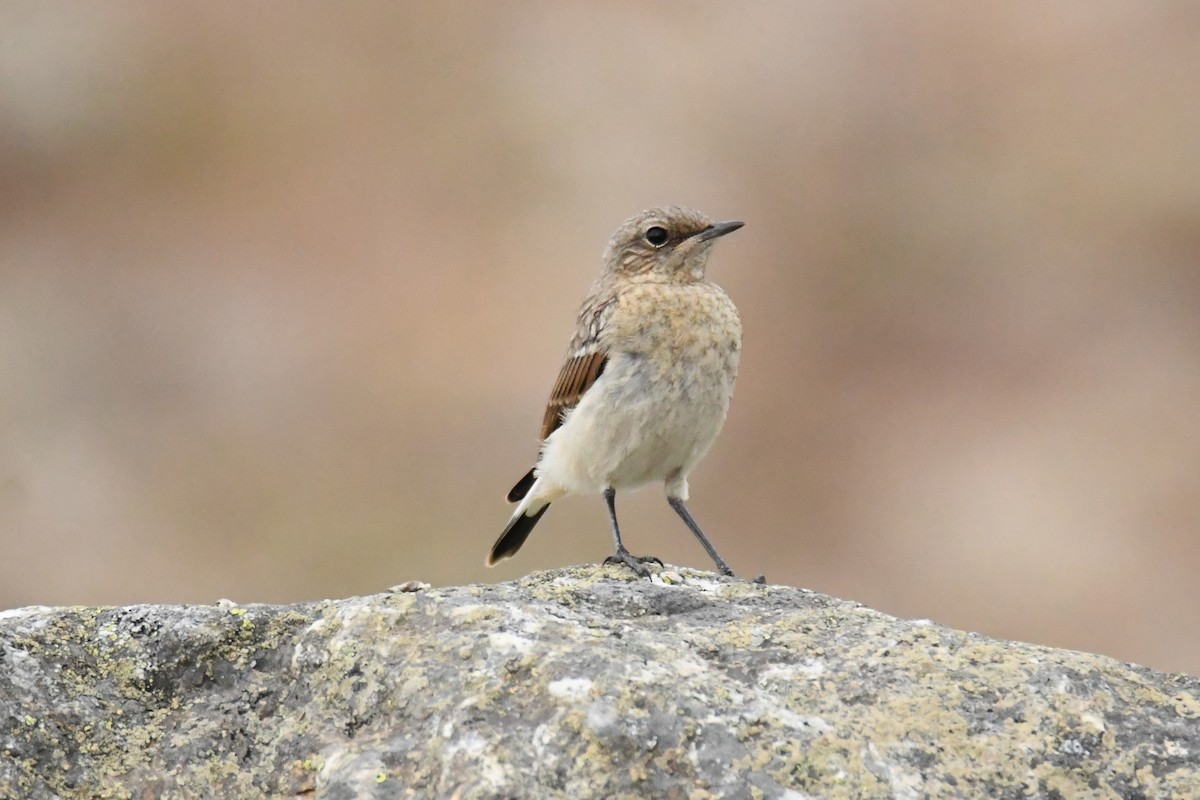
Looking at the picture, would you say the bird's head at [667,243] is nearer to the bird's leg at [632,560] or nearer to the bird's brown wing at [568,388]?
the bird's brown wing at [568,388]

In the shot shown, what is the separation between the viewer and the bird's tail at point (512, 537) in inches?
306

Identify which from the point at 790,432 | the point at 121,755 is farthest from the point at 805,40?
the point at 121,755

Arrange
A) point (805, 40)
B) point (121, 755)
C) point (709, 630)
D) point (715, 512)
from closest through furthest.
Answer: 1. point (121, 755)
2. point (709, 630)
3. point (715, 512)
4. point (805, 40)

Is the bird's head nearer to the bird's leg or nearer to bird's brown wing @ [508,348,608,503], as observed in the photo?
bird's brown wing @ [508,348,608,503]

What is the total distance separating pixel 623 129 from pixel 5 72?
9.92m

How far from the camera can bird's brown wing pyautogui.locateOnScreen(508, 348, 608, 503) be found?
704 cm

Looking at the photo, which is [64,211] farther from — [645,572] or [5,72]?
[645,572]

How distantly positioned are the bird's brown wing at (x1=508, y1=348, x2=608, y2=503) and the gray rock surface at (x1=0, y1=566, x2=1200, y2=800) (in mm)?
3397

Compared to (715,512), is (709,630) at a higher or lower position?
lower

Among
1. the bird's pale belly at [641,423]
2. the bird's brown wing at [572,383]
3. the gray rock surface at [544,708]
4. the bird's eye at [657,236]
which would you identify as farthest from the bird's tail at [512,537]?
the gray rock surface at [544,708]

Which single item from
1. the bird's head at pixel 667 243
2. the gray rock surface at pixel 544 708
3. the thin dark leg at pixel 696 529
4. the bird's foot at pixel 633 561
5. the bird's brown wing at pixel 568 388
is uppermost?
the bird's head at pixel 667 243

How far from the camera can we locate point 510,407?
58.3 ft

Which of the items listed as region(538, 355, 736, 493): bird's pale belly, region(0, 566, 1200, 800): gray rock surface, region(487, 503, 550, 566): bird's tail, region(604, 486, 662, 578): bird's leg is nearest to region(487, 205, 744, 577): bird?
region(538, 355, 736, 493): bird's pale belly

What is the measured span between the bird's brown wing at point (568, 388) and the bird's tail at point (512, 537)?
125 mm
